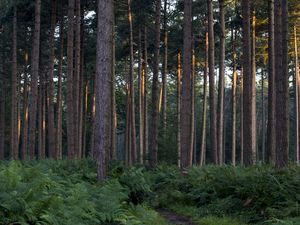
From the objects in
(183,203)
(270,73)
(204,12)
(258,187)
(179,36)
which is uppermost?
(204,12)

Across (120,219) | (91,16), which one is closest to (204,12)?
(91,16)

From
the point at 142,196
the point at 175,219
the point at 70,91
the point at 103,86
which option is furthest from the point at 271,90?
the point at 175,219

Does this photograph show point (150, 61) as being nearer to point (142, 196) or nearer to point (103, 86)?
point (103, 86)

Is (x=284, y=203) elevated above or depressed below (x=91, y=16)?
below

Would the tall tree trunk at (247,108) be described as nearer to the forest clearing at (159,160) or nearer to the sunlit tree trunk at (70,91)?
the forest clearing at (159,160)

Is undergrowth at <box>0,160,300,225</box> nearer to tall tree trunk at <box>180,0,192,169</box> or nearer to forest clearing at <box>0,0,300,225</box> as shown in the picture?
forest clearing at <box>0,0,300,225</box>

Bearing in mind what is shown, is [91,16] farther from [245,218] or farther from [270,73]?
[245,218]

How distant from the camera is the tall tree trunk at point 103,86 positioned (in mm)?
12617

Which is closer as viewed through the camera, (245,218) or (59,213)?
(59,213)

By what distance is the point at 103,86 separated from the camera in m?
12.8

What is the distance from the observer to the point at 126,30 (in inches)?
1212

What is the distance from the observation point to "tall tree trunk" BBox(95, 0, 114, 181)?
497 inches

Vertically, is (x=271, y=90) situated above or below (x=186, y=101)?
above

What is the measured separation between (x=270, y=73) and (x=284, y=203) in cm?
1145
